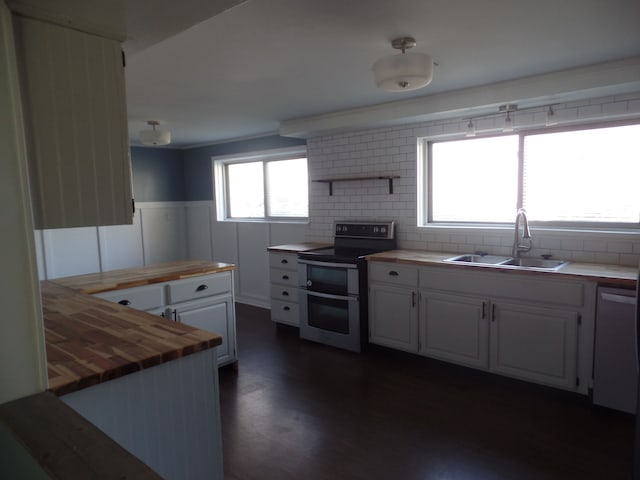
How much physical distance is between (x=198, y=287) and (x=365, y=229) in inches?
70.7

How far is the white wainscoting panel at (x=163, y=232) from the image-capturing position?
6249 millimetres

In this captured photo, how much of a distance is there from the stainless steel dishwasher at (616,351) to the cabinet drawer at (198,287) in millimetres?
2509

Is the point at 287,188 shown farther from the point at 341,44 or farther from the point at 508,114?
the point at 341,44

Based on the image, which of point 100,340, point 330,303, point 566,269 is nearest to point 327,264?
point 330,303

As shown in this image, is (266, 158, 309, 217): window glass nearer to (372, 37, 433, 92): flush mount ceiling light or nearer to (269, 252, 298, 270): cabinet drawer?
Result: (269, 252, 298, 270): cabinet drawer

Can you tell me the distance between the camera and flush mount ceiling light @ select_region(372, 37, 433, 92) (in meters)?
2.27

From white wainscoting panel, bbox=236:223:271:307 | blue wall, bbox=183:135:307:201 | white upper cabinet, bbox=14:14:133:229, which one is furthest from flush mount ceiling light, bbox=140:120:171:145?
white upper cabinet, bbox=14:14:133:229

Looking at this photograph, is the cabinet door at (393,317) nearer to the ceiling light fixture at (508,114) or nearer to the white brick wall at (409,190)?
the white brick wall at (409,190)

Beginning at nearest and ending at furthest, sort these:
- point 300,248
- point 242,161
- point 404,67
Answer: point 404,67, point 300,248, point 242,161

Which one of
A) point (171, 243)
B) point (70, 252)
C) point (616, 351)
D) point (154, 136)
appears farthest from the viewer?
point (171, 243)

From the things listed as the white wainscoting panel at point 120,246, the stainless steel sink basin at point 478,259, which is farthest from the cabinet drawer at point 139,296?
the white wainscoting panel at point 120,246

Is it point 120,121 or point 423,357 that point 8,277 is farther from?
point 423,357

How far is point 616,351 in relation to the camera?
2578 millimetres

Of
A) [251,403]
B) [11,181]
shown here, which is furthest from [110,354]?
[251,403]
